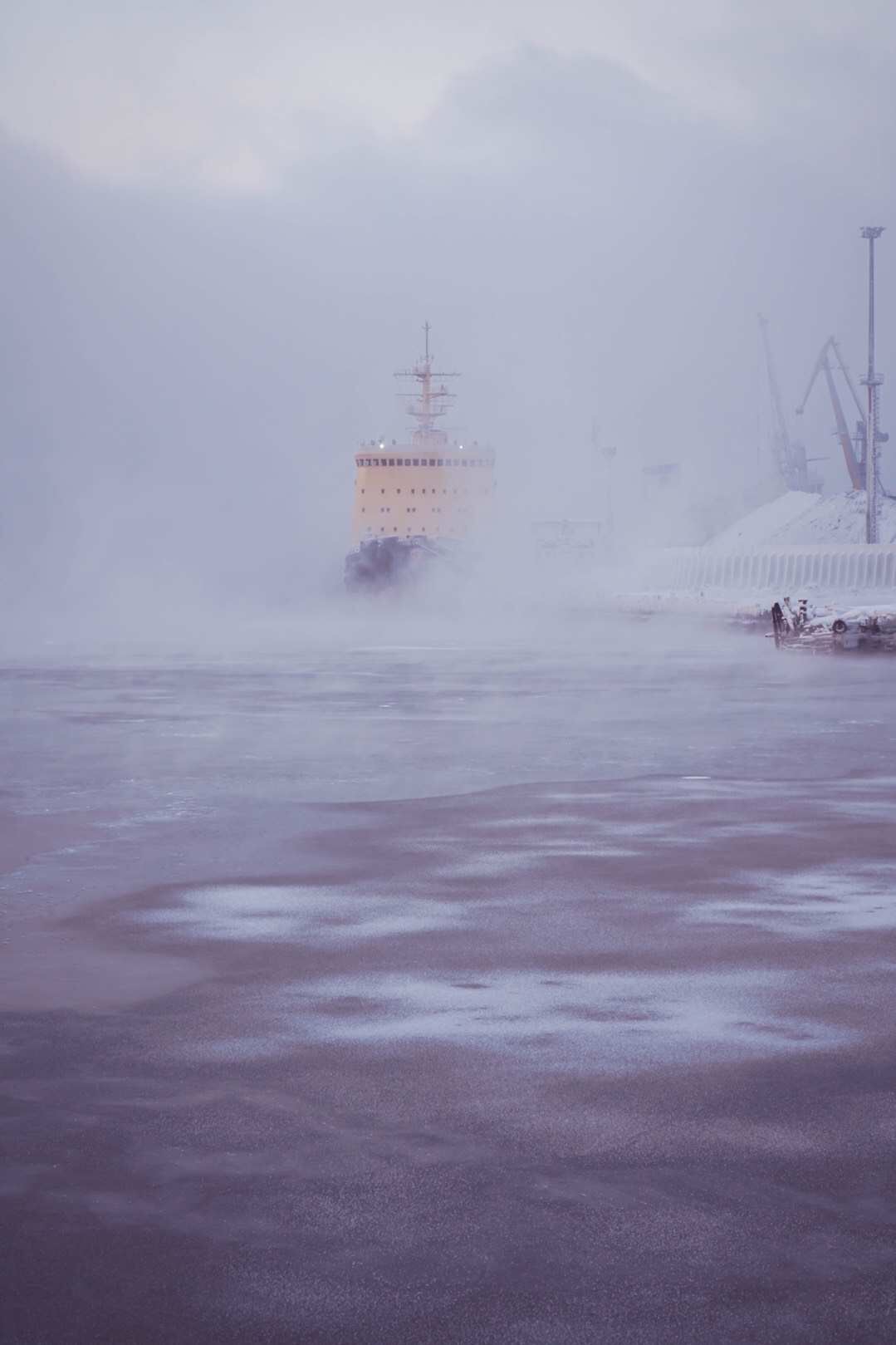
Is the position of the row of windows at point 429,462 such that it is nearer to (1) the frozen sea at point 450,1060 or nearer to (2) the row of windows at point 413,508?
(2) the row of windows at point 413,508

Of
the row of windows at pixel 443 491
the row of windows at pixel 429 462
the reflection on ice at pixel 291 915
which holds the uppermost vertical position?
the row of windows at pixel 429 462

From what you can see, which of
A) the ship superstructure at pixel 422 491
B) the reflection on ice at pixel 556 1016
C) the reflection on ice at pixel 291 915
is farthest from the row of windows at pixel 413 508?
the reflection on ice at pixel 556 1016

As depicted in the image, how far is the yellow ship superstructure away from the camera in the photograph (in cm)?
14062

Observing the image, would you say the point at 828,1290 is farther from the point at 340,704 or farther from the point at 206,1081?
the point at 340,704

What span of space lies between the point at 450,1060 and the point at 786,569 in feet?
303

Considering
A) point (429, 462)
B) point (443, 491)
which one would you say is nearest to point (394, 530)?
point (443, 491)

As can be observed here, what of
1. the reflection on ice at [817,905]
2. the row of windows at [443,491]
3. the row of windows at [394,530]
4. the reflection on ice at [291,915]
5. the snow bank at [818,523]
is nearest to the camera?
the reflection on ice at [291,915]

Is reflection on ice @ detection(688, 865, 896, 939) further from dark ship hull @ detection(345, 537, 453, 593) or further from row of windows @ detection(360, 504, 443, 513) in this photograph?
row of windows @ detection(360, 504, 443, 513)

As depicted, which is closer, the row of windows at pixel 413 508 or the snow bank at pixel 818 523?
the row of windows at pixel 413 508

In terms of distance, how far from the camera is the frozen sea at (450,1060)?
507 cm

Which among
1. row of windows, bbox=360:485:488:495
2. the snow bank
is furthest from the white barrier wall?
the snow bank

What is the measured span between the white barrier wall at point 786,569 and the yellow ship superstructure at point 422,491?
20.8 m

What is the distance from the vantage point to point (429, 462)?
464ft

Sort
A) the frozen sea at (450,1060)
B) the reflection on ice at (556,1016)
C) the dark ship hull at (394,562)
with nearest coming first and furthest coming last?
the frozen sea at (450,1060), the reflection on ice at (556,1016), the dark ship hull at (394,562)
